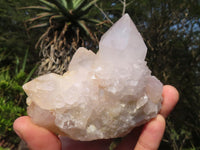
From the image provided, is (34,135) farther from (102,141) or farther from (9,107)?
(9,107)

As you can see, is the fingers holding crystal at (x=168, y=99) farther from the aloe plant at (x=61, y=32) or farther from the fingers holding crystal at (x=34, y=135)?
the aloe plant at (x=61, y=32)

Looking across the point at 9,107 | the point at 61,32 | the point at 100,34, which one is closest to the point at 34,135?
the point at 9,107

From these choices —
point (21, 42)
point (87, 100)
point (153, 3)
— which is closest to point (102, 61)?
point (87, 100)

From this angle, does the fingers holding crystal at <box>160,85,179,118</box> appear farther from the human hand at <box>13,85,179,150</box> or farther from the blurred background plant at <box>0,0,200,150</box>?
the blurred background plant at <box>0,0,200,150</box>

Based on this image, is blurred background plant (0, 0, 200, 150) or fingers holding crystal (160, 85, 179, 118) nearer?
fingers holding crystal (160, 85, 179, 118)

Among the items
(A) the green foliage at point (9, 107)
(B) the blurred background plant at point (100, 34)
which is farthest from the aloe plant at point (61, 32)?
(A) the green foliage at point (9, 107)

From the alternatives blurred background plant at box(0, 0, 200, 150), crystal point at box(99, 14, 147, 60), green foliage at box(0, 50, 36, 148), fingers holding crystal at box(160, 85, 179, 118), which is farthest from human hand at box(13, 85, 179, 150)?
blurred background plant at box(0, 0, 200, 150)
